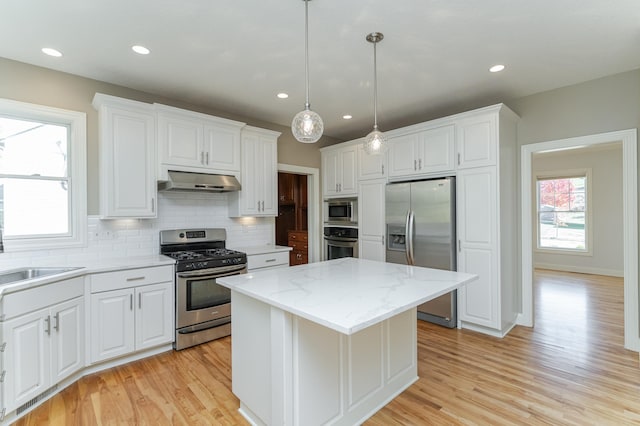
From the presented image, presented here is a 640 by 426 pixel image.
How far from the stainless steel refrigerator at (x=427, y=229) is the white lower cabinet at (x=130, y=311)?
8.91 feet

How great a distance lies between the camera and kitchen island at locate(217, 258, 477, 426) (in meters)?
1.61

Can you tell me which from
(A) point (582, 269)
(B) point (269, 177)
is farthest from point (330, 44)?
(A) point (582, 269)

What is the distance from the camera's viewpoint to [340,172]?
4879mm

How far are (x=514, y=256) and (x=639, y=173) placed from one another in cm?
135

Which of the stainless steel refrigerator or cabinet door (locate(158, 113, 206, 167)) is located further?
the stainless steel refrigerator

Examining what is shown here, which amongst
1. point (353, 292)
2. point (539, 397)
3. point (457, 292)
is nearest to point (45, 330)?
point (353, 292)

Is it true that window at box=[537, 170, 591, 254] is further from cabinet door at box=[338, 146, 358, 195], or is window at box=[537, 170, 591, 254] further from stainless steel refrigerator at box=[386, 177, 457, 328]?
cabinet door at box=[338, 146, 358, 195]

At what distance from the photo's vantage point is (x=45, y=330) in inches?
88.2

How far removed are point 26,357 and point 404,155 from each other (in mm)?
4057

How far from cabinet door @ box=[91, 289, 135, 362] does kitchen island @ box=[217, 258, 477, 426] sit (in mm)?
1299

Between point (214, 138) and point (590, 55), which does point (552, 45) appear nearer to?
point (590, 55)

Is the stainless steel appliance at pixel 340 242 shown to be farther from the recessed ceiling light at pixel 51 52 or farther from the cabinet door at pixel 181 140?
the recessed ceiling light at pixel 51 52

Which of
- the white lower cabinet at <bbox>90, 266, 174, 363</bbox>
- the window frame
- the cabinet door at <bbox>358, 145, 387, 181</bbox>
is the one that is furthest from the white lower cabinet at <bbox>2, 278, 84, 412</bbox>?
the window frame

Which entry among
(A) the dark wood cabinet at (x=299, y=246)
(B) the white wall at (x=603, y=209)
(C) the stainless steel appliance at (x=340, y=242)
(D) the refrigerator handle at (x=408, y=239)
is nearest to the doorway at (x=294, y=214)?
(A) the dark wood cabinet at (x=299, y=246)
